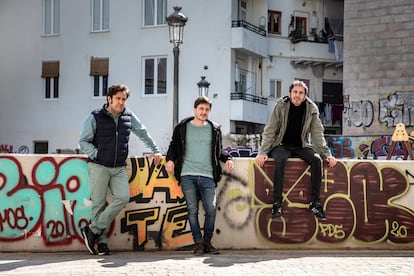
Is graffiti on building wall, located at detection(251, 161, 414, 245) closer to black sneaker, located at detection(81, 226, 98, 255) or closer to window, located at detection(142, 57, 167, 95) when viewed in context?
black sneaker, located at detection(81, 226, 98, 255)

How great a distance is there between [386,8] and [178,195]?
74.4 ft

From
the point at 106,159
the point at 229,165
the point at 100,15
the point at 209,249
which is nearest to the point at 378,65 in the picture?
the point at 100,15

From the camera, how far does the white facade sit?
3150 centimetres

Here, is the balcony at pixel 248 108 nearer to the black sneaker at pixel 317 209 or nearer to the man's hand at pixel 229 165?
the black sneaker at pixel 317 209

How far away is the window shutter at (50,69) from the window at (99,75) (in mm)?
1905

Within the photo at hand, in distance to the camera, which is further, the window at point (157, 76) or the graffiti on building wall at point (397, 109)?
the window at point (157, 76)

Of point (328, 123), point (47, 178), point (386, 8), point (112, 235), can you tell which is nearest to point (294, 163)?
point (112, 235)

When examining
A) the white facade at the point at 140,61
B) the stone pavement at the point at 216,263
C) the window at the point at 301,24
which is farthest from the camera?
the window at the point at 301,24

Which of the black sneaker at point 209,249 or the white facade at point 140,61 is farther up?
the white facade at point 140,61

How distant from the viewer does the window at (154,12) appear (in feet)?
107

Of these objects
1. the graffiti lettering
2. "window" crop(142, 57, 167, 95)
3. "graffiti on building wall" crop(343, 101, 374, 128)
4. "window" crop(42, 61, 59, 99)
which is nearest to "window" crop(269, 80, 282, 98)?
"graffiti on building wall" crop(343, 101, 374, 128)

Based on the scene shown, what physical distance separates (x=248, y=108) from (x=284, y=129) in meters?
23.3

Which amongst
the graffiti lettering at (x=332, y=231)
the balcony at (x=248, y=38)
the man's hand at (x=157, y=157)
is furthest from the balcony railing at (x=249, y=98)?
the man's hand at (x=157, y=157)

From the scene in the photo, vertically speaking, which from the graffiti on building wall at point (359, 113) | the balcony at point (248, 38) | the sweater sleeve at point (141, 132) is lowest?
the sweater sleeve at point (141, 132)
